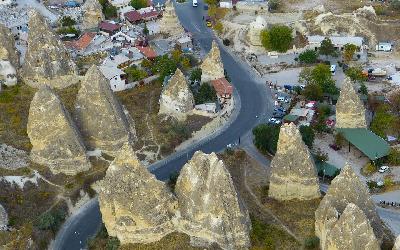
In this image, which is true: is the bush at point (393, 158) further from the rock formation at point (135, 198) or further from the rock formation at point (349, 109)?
the rock formation at point (135, 198)

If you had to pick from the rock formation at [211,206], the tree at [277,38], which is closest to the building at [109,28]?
the tree at [277,38]

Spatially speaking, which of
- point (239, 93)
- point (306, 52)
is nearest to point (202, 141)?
point (239, 93)

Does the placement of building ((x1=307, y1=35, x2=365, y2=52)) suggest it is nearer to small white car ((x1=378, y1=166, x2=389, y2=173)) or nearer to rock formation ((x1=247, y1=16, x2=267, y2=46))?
rock formation ((x1=247, y1=16, x2=267, y2=46))

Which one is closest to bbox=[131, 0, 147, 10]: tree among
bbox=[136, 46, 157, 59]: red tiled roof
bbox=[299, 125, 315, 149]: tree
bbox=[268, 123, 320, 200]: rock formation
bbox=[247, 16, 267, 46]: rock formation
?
bbox=[136, 46, 157, 59]: red tiled roof

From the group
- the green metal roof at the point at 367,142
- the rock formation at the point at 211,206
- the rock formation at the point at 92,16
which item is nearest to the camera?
the rock formation at the point at 211,206

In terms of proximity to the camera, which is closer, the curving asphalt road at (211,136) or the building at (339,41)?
the curving asphalt road at (211,136)

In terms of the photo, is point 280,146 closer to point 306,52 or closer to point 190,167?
point 190,167

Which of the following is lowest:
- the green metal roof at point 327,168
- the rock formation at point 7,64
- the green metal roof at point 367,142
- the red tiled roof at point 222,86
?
the green metal roof at point 327,168
